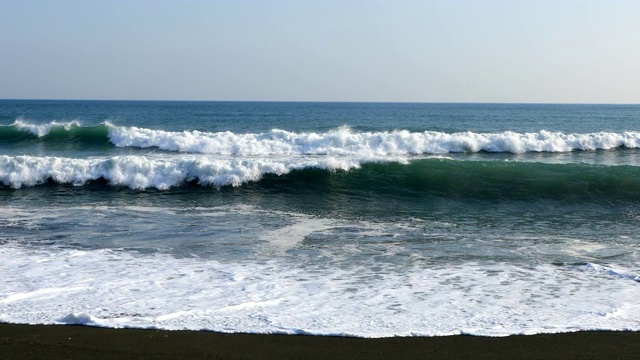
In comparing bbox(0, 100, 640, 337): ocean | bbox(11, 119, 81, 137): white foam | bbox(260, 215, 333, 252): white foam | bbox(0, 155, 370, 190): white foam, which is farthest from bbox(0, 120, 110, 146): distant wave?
bbox(260, 215, 333, 252): white foam

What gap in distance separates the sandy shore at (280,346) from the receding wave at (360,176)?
885cm

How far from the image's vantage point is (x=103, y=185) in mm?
15359

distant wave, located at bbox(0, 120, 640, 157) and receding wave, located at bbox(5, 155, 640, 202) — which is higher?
distant wave, located at bbox(0, 120, 640, 157)

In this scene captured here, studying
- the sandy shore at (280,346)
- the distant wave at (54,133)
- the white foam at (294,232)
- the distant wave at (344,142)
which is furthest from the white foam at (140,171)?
the sandy shore at (280,346)

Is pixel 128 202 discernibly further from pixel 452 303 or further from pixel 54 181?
pixel 452 303

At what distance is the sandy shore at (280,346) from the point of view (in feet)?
16.1

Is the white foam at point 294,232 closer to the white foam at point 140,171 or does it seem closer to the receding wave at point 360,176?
the receding wave at point 360,176

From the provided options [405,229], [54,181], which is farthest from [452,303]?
[54,181]

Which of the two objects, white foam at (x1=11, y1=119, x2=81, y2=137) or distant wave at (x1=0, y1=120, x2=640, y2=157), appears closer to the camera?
distant wave at (x1=0, y1=120, x2=640, y2=157)

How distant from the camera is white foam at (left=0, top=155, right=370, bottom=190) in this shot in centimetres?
1545

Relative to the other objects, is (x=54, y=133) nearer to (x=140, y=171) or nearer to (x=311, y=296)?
(x=140, y=171)

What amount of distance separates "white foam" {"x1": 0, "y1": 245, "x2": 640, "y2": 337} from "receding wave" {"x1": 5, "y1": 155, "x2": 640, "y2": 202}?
684cm

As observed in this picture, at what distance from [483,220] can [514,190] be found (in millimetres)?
3580

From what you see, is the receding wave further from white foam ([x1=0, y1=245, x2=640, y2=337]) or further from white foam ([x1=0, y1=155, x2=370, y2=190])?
white foam ([x1=0, y1=245, x2=640, y2=337])
